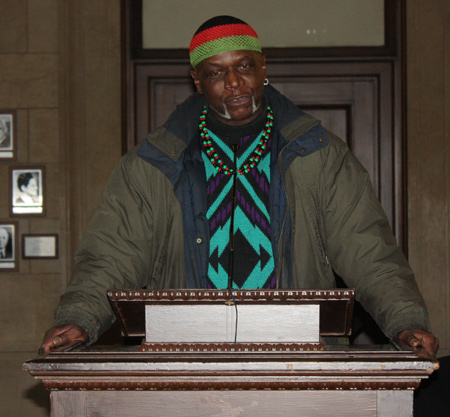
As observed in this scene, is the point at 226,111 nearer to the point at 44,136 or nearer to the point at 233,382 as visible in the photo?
the point at 233,382

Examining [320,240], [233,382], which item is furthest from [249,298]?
[320,240]

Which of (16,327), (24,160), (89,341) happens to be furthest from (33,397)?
(89,341)

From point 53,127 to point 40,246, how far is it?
70 cm

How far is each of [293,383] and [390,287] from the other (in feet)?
2.03

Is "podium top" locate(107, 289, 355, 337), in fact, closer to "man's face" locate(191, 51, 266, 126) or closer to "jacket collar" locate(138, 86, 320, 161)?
"jacket collar" locate(138, 86, 320, 161)

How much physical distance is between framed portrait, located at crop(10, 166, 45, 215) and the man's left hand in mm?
2951

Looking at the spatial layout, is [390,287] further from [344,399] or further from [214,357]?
[214,357]

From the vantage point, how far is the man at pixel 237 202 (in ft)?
6.41

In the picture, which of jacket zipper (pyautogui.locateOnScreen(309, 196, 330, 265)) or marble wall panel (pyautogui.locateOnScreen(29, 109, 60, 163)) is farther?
marble wall panel (pyautogui.locateOnScreen(29, 109, 60, 163))

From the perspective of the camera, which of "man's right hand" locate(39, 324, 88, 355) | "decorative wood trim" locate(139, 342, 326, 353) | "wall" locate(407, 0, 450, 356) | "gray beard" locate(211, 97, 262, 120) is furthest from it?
"wall" locate(407, 0, 450, 356)

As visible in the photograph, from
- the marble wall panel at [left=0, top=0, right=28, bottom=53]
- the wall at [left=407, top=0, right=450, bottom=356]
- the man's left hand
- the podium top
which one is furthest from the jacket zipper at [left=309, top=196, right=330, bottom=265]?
the marble wall panel at [left=0, top=0, right=28, bottom=53]

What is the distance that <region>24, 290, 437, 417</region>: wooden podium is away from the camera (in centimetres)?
116

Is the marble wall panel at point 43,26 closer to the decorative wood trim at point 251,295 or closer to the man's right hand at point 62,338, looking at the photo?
the man's right hand at point 62,338

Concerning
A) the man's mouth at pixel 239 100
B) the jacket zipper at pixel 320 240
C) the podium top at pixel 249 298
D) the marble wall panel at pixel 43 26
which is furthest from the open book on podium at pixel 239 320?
the marble wall panel at pixel 43 26
